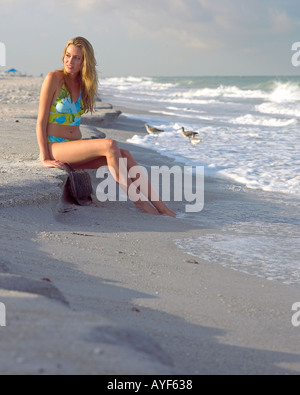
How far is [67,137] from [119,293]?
103 inches

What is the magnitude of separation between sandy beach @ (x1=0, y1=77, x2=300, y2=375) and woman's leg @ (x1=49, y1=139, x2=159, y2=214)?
187mm

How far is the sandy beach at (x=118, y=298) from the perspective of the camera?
170 cm

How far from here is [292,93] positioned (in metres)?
36.6

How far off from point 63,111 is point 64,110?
1 cm

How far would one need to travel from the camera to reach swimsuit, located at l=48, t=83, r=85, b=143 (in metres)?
4.98

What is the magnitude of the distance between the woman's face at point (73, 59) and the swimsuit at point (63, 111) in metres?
0.17

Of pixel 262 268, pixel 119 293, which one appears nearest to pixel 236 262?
pixel 262 268

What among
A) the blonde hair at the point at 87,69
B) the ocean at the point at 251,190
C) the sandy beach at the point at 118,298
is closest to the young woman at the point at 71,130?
the blonde hair at the point at 87,69

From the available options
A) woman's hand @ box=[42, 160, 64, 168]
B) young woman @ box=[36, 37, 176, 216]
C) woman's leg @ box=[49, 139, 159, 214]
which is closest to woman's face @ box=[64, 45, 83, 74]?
young woman @ box=[36, 37, 176, 216]

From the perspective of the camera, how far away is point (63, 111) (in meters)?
5.00

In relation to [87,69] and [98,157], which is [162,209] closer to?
[98,157]

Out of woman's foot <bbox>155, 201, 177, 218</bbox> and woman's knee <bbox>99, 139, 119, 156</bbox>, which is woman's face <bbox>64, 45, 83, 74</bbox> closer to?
woman's knee <bbox>99, 139, 119, 156</bbox>

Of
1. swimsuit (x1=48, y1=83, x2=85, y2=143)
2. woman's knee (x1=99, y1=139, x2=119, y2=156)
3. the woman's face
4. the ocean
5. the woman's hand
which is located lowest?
the ocean

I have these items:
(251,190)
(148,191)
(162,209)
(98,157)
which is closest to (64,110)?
(98,157)
